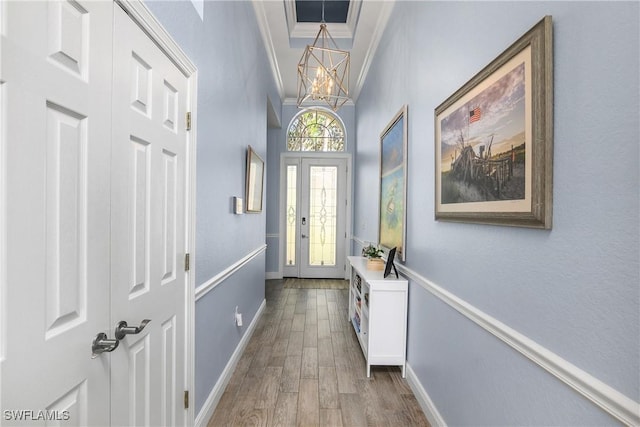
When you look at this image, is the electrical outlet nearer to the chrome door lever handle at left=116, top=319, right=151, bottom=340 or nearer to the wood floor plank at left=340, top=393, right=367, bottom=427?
the wood floor plank at left=340, top=393, right=367, bottom=427

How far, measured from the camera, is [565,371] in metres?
0.89

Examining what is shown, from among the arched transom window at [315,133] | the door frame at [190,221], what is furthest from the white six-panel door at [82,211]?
the arched transom window at [315,133]

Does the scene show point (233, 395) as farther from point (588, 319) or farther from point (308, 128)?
point (308, 128)

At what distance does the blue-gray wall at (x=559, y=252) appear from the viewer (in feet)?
2.46

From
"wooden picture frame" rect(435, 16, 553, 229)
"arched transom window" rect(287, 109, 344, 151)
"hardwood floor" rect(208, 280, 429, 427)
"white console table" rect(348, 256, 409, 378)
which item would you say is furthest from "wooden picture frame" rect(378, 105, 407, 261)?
"arched transom window" rect(287, 109, 344, 151)

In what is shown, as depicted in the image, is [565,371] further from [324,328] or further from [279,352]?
[324,328]

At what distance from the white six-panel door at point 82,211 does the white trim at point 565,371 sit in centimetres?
135

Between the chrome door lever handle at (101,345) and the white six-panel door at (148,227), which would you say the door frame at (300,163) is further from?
the chrome door lever handle at (101,345)

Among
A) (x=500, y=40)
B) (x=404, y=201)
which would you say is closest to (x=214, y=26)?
(x=500, y=40)

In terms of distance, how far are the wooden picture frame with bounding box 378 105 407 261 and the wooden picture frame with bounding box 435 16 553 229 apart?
77 cm

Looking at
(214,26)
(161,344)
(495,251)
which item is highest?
(214,26)

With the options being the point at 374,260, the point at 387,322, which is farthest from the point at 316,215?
the point at 387,322

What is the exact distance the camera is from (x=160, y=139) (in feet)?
4.26

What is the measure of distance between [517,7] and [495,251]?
2.93ft
